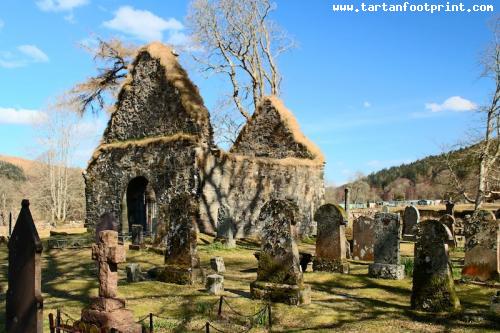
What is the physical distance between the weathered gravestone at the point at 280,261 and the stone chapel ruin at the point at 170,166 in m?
9.10

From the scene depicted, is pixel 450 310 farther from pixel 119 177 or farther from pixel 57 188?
pixel 57 188

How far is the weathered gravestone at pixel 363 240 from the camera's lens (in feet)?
46.6

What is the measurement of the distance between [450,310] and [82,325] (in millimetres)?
6199

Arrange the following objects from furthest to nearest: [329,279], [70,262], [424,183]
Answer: [424,183]
[70,262]
[329,279]

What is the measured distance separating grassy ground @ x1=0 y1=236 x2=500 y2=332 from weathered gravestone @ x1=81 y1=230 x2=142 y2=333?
90 centimetres

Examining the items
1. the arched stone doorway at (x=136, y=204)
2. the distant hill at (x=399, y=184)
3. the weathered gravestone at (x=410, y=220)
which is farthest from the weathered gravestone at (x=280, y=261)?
the distant hill at (x=399, y=184)

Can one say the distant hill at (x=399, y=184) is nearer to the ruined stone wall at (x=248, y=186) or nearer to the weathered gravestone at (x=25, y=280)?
the ruined stone wall at (x=248, y=186)

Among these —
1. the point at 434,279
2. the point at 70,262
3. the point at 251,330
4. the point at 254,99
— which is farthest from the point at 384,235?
the point at 254,99

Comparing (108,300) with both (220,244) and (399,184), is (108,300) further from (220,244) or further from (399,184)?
(399,184)

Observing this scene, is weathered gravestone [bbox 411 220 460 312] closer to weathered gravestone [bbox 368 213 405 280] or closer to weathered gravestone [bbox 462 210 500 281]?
weathered gravestone [bbox 462 210 500 281]

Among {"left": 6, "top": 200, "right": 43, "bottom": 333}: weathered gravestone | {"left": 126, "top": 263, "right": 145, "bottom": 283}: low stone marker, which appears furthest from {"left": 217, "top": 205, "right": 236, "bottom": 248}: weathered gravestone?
{"left": 6, "top": 200, "right": 43, "bottom": 333}: weathered gravestone

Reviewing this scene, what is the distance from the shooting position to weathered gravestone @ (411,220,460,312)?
822cm

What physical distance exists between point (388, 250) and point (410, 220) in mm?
12133

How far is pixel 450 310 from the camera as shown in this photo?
8.15 meters
